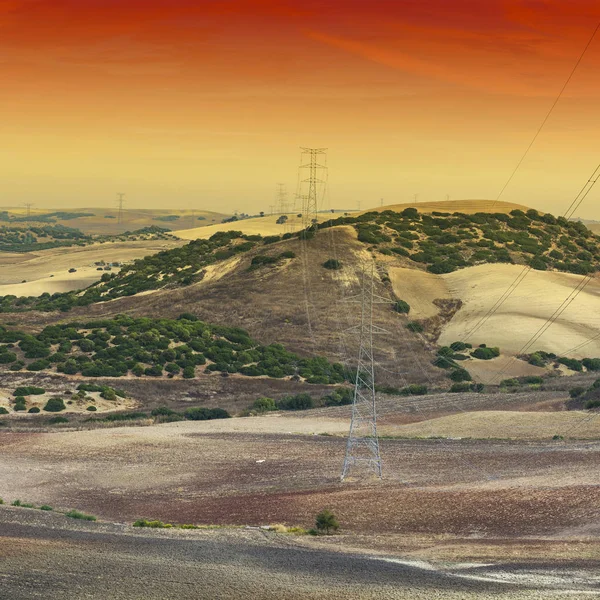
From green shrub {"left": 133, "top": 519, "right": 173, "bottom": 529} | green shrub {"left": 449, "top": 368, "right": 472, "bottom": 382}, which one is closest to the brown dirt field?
green shrub {"left": 133, "top": 519, "right": 173, "bottom": 529}

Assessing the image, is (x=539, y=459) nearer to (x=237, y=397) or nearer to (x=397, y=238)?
(x=237, y=397)

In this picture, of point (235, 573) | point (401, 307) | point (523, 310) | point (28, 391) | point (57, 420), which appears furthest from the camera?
point (523, 310)

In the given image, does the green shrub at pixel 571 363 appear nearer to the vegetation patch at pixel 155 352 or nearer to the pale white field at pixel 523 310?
the pale white field at pixel 523 310

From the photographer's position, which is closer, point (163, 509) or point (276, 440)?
point (163, 509)

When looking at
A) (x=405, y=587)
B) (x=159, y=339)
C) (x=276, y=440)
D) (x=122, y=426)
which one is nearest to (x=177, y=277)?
(x=159, y=339)

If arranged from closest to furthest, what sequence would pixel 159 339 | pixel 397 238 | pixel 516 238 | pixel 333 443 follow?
pixel 333 443, pixel 159 339, pixel 397 238, pixel 516 238

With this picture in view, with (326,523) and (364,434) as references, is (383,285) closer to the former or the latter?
(364,434)

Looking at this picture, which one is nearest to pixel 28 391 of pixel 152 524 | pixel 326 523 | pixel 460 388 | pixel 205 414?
pixel 205 414

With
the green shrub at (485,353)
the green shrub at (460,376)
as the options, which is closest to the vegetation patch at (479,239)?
the green shrub at (485,353)
